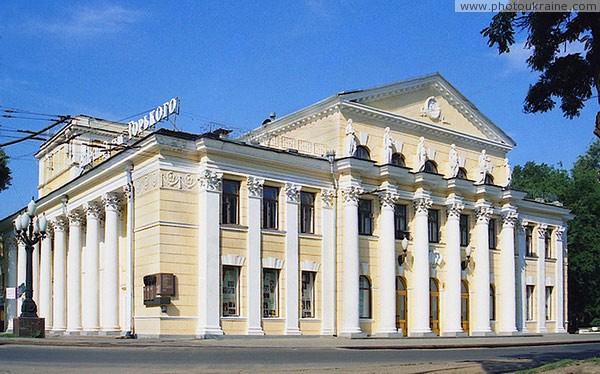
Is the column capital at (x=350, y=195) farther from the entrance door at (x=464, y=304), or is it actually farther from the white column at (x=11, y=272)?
the white column at (x=11, y=272)

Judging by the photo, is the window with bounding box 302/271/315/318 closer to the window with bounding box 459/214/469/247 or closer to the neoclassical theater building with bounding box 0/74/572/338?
the neoclassical theater building with bounding box 0/74/572/338

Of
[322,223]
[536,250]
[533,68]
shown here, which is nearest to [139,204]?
[322,223]

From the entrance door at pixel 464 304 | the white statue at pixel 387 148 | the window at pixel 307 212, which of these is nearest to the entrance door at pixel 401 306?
the entrance door at pixel 464 304

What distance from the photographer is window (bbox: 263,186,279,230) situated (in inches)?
1356

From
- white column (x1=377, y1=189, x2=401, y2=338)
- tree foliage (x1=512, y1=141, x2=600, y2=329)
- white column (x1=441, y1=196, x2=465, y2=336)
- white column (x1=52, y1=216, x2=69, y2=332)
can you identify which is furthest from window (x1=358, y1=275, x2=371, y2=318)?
tree foliage (x1=512, y1=141, x2=600, y2=329)

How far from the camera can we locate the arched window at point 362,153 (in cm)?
3816

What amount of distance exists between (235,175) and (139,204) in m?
4.25

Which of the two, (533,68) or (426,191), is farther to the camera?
(426,191)

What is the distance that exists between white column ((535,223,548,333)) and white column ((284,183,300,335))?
19.5m

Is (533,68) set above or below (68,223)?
above

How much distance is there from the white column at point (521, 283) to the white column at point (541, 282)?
1.38 metres

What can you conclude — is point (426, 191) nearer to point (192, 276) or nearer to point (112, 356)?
point (192, 276)

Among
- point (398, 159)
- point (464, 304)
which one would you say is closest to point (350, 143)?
point (398, 159)

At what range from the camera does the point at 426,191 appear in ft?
130
